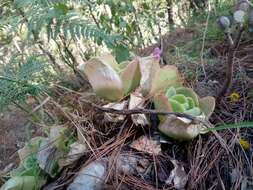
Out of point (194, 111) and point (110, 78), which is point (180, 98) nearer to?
point (194, 111)

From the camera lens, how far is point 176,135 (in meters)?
0.97

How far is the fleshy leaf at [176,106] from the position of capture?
992mm

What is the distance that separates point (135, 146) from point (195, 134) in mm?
156

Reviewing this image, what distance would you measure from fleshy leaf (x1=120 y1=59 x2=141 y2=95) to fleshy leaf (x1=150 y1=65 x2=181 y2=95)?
2.0 inches

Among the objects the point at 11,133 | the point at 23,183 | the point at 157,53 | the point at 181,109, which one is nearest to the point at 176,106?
the point at 181,109

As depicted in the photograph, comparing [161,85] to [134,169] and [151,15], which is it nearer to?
[134,169]

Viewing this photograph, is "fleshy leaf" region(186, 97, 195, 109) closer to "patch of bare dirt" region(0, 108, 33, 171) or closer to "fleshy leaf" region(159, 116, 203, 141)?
"fleshy leaf" region(159, 116, 203, 141)

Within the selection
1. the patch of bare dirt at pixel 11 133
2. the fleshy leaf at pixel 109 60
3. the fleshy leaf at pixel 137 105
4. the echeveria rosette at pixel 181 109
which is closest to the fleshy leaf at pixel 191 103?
the echeveria rosette at pixel 181 109

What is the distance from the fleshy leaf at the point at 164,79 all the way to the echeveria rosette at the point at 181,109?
0.11 ft

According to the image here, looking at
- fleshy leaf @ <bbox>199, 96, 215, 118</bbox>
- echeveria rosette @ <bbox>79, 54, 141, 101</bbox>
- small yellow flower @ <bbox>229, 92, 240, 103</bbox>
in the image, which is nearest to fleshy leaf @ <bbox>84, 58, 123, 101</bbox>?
echeveria rosette @ <bbox>79, 54, 141, 101</bbox>

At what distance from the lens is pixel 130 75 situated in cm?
106

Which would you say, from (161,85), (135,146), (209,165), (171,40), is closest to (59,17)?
(161,85)

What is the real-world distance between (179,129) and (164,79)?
19 cm

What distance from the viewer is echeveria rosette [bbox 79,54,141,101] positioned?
40.6 inches
